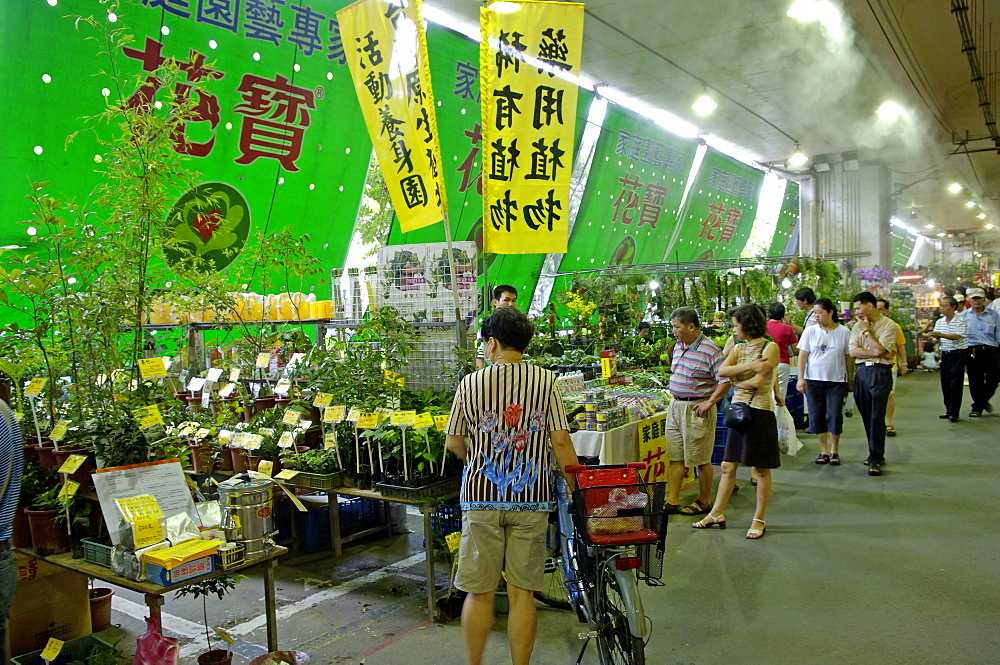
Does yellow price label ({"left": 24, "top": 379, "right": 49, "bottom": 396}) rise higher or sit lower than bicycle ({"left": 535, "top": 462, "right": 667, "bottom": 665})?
higher

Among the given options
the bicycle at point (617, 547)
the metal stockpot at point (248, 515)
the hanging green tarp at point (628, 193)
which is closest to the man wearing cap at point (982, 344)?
the hanging green tarp at point (628, 193)

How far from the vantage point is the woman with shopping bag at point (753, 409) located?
15.3 feet

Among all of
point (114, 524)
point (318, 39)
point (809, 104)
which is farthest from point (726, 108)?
point (114, 524)

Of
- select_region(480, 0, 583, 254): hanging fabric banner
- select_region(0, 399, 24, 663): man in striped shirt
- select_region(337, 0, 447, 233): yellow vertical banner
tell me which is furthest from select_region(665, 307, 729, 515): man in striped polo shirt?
select_region(0, 399, 24, 663): man in striped shirt

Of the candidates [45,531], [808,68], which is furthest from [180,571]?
[808,68]

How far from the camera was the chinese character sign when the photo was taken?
541 centimetres

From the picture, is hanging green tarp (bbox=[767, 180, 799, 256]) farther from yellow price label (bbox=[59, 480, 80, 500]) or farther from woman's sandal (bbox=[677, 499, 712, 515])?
yellow price label (bbox=[59, 480, 80, 500])

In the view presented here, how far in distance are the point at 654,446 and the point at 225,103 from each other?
5.35m

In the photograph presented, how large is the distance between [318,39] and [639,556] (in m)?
7.01

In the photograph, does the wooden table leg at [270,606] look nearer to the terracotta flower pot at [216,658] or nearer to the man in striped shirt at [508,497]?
the terracotta flower pot at [216,658]

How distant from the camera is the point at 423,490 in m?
3.69

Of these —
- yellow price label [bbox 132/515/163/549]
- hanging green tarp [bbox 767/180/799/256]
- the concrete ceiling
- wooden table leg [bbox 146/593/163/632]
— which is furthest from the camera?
hanging green tarp [bbox 767/180/799/256]

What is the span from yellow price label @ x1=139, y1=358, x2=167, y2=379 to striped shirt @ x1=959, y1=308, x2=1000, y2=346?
9096mm

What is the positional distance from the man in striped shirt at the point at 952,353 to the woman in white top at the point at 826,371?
289 cm
